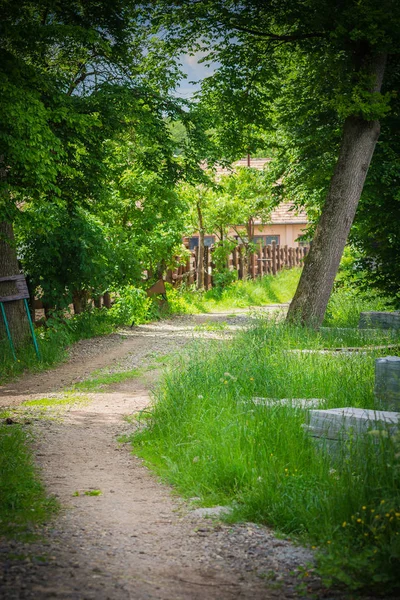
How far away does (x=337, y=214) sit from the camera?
12.8m

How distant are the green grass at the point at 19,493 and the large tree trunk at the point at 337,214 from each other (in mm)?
6731

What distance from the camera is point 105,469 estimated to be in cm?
659

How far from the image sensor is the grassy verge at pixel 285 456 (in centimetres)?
416

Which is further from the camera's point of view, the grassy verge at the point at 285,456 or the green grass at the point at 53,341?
the green grass at the point at 53,341

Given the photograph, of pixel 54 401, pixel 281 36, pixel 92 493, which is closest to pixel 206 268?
pixel 281 36

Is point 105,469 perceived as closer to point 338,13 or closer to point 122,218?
point 338,13

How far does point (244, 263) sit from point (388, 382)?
24.0 m

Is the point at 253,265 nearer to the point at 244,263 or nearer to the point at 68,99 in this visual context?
the point at 244,263

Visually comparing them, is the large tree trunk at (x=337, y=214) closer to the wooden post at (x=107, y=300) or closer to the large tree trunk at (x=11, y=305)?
the large tree trunk at (x=11, y=305)

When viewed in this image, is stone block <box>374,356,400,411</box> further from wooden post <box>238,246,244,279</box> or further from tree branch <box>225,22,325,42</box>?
wooden post <box>238,246,244,279</box>

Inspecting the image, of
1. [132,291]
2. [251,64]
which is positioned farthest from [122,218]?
[251,64]

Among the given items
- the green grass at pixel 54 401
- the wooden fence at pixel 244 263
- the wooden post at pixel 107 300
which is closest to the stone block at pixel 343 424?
the green grass at pixel 54 401

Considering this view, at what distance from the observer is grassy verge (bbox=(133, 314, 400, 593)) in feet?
13.6

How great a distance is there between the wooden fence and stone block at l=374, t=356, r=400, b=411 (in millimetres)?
14179
